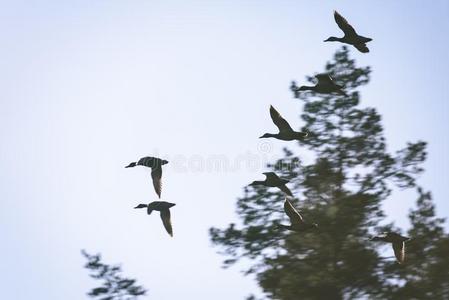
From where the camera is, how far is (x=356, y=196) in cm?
2189

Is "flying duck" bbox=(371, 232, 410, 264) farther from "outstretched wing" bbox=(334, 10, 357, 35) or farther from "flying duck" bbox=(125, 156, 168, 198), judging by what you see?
"flying duck" bbox=(125, 156, 168, 198)

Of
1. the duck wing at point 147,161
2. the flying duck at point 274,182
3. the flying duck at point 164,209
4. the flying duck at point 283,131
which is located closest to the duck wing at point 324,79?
the flying duck at point 283,131

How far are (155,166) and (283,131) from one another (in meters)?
3.28

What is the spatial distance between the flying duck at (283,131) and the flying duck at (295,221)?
1687mm

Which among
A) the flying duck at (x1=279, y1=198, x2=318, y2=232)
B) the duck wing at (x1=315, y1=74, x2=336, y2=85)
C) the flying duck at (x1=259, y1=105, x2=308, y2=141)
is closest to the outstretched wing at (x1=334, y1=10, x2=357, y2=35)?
the duck wing at (x1=315, y1=74, x2=336, y2=85)

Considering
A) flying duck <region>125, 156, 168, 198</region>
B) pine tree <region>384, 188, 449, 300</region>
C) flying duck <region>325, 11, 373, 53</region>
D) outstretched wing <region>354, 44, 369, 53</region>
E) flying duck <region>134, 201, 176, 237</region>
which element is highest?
flying duck <region>325, 11, 373, 53</region>

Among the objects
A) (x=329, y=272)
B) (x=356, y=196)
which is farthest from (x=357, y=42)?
(x=329, y=272)

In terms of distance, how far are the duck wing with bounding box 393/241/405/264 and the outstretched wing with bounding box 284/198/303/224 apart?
2.30m

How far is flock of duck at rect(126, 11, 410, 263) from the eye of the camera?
820 inches

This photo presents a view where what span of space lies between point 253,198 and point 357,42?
4.69 metres

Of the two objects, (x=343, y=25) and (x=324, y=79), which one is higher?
(x=343, y=25)

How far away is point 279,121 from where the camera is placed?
21344 mm

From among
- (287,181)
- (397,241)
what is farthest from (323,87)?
(397,241)

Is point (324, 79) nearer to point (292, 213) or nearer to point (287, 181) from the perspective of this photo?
point (287, 181)
